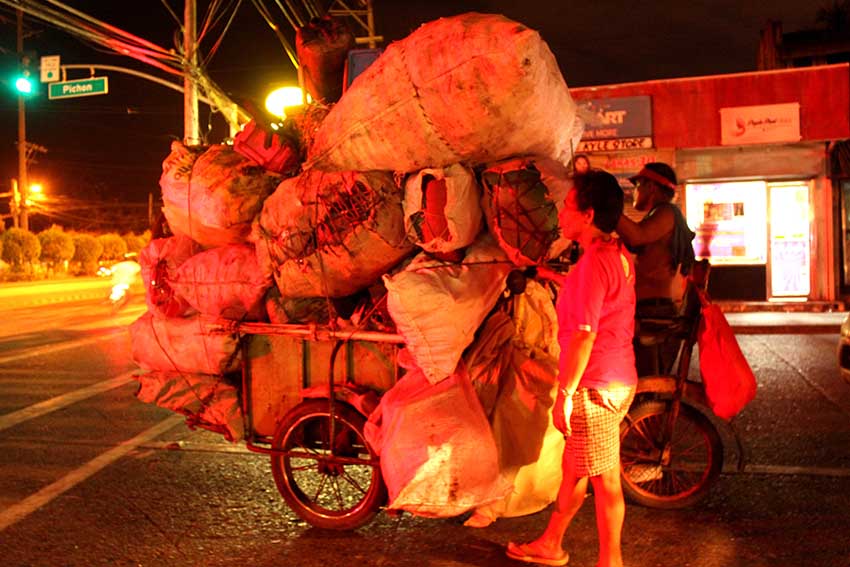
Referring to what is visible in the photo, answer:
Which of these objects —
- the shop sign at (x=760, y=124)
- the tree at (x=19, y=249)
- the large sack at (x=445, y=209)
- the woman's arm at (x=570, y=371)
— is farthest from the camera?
the tree at (x=19, y=249)

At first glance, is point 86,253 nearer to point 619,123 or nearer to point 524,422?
point 619,123

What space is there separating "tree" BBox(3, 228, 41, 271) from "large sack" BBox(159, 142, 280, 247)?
29.9 metres

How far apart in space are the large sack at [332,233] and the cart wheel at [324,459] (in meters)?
0.64

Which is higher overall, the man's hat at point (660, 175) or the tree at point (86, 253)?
the tree at point (86, 253)

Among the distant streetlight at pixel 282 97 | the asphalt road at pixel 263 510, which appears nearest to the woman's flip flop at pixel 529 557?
the asphalt road at pixel 263 510

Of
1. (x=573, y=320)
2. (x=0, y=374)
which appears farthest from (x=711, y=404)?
(x=0, y=374)

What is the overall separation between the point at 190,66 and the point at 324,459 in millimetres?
13641

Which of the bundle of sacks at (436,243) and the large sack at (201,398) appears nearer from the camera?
the bundle of sacks at (436,243)

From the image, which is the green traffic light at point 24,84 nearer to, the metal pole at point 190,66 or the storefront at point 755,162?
the metal pole at point 190,66

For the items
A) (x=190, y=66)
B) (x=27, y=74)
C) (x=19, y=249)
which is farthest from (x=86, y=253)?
(x=190, y=66)

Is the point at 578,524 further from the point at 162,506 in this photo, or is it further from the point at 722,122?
the point at 722,122

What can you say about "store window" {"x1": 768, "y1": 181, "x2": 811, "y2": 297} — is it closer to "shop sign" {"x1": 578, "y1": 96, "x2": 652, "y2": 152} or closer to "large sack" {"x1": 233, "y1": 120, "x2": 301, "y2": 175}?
"shop sign" {"x1": 578, "y1": 96, "x2": 652, "y2": 152}

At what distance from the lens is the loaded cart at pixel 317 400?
13.1ft

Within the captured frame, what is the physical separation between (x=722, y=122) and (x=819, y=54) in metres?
7.96
